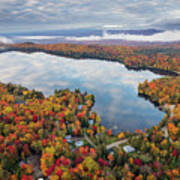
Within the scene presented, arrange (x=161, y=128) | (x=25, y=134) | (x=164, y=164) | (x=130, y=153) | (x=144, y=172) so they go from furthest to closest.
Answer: (x=161, y=128)
(x=25, y=134)
(x=130, y=153)
(x=164, y=164)
(x=144, y=172)

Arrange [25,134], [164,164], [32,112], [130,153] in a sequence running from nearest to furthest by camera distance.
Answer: [164,164]
[130,153]
[25,134]
[32,112]

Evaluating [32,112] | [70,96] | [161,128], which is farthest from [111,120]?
[32,112]

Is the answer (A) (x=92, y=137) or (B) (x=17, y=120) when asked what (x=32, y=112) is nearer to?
(B) (x=17, y=120)

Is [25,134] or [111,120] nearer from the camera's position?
[25,134]

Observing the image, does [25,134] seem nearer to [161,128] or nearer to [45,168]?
[45,168]

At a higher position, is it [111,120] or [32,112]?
[32,112]

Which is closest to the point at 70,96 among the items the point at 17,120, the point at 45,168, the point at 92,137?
the point at 17,120

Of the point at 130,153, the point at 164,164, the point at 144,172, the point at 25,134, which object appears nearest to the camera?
the point at 144,172

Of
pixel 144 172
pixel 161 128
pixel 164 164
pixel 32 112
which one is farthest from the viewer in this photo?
pixel 32 112

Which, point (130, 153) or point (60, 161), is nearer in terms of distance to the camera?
point (60, 161)
